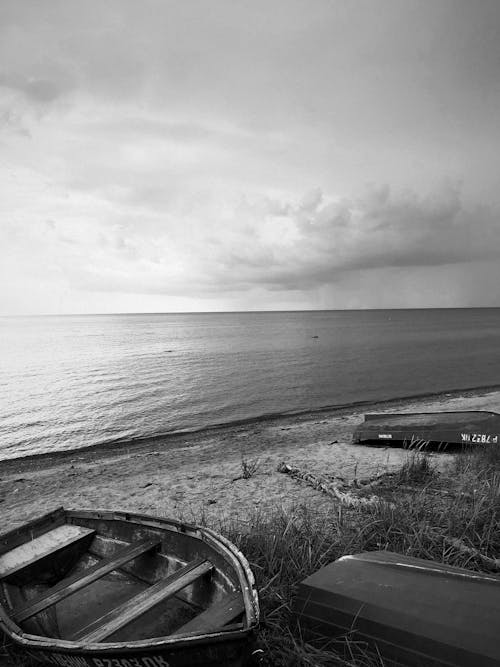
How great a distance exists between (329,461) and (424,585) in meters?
9.46

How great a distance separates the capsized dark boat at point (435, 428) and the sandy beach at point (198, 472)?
0.52 meters

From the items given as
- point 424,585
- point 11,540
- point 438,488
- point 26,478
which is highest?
point 424,585

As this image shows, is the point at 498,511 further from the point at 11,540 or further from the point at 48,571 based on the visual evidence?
the point at 11,540

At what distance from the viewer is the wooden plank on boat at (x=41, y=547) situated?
5.05m

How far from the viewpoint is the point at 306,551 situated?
512cm

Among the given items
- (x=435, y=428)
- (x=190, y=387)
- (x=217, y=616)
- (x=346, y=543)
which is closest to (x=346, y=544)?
(x=346, y=543)

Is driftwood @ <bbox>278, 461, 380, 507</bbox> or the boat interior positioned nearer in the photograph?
the boat interior

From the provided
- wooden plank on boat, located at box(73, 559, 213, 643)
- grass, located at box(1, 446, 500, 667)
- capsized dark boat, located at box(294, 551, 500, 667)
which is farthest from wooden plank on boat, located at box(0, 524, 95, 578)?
capsized dark boat, located at box(294, 551, 500, 667)

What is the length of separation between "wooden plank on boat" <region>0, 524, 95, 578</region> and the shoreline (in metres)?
11.5

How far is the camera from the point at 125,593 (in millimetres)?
4824

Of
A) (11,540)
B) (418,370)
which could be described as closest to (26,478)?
(11,540)

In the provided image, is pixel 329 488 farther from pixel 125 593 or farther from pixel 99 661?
pixel 99 661

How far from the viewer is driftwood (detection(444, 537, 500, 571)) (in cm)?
474

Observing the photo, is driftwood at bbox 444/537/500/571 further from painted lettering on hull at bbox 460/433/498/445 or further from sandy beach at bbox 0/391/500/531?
painted lettering on hull at bbox 460/433/498/445
